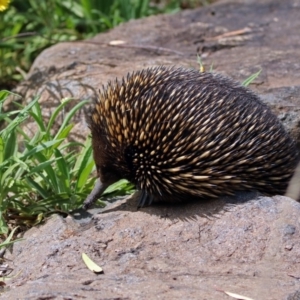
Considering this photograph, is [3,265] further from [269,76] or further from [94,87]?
[269,76]

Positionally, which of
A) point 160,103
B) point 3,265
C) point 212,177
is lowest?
point 3,265

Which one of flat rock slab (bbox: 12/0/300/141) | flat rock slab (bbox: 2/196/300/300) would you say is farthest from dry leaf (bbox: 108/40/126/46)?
flat rock slab (bbox: 2/196/300/300)

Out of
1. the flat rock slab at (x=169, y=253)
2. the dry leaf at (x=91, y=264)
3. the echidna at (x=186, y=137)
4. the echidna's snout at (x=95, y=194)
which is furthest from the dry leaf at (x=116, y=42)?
the dry leaf at (x=91, y=264)

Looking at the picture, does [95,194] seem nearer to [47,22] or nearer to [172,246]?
[172,246]

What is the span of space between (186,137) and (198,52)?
8.15ft

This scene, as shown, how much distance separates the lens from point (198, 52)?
675cm

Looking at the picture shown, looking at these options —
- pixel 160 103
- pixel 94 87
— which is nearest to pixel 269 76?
pixel 94 87

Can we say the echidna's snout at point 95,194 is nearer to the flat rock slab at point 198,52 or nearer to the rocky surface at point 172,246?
the rocky surface at point 172,246

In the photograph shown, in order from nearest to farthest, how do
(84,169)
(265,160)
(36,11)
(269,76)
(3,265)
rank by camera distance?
(3,265), (265,160), (84,169), (269,76), (36,11)

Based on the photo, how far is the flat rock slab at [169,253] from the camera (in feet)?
11.8

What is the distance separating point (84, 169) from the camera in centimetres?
488

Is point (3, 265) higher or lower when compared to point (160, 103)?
lower

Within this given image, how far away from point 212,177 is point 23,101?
7.92 feet

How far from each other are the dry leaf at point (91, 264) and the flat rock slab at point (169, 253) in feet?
0.07
